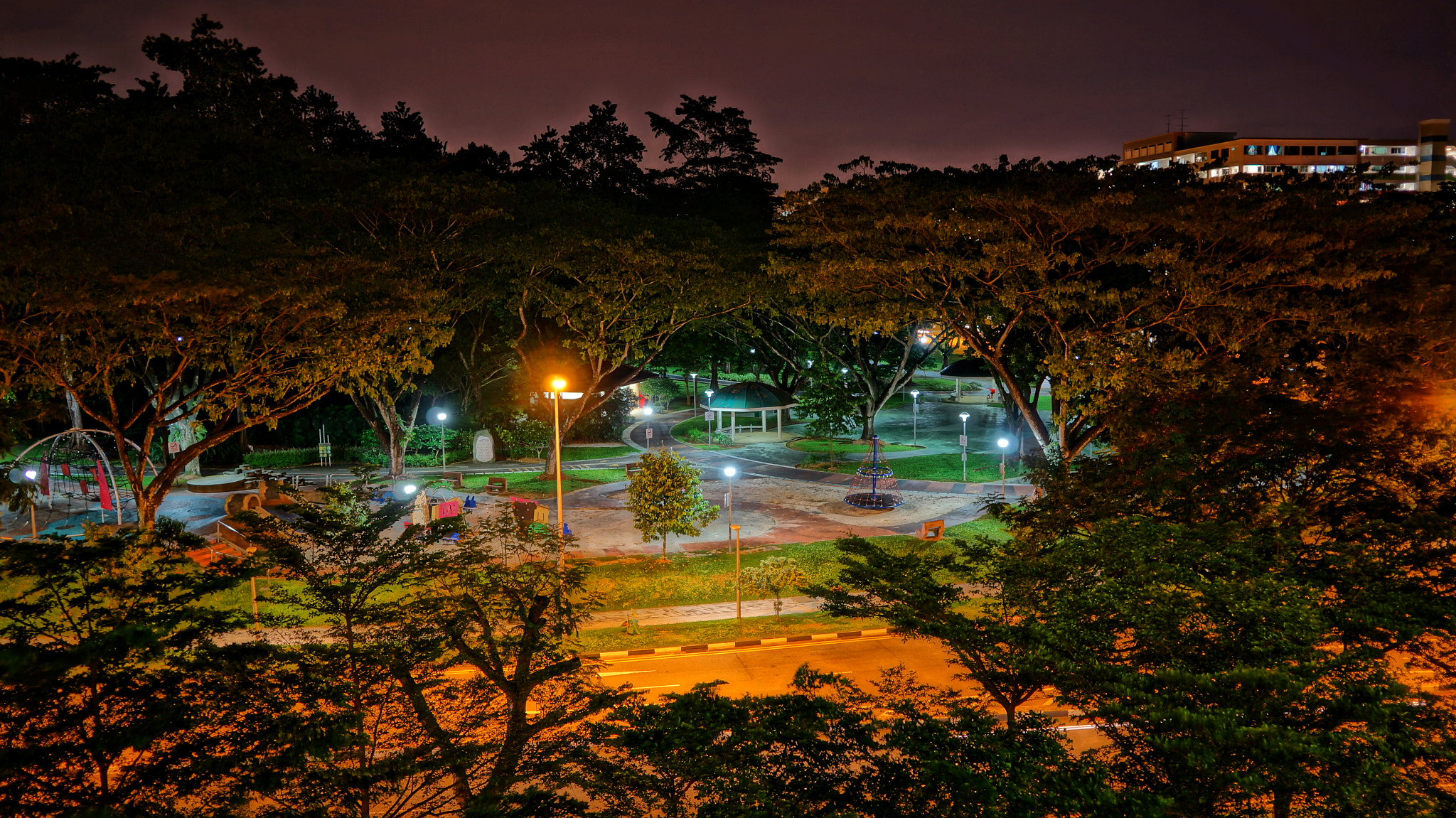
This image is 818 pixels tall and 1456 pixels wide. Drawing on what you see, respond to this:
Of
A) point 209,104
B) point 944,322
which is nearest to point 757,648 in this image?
point 944,322

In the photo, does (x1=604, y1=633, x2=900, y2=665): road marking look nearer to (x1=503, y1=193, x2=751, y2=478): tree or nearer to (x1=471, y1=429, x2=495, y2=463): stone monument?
(x1=503, y1=193, x2=751, y2=478): tree

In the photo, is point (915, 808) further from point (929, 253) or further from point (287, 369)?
point (287, 369)

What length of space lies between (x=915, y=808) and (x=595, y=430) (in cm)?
3682

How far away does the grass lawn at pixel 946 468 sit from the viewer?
34031mm

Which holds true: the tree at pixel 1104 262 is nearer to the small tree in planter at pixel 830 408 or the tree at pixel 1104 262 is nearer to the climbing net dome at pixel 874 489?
the climbing net dome at pixel 874 489

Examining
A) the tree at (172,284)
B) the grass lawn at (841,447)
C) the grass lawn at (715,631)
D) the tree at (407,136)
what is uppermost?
the tree at (407,136)

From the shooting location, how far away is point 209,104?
40500 mm

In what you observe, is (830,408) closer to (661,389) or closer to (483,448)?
(483,448)

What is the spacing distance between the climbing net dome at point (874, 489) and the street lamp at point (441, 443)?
17003 millimetres

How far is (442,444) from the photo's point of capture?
3672 cm

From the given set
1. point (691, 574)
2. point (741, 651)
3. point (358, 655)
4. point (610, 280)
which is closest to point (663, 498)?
point (691, 574)

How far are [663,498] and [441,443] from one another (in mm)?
19835

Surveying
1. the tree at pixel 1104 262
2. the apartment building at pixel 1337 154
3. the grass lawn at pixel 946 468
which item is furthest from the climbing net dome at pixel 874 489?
the apartment building at pixel 1337 154

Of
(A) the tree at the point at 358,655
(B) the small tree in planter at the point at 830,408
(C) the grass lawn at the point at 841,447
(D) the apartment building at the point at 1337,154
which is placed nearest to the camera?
(A) the tree at the point at 358,655
